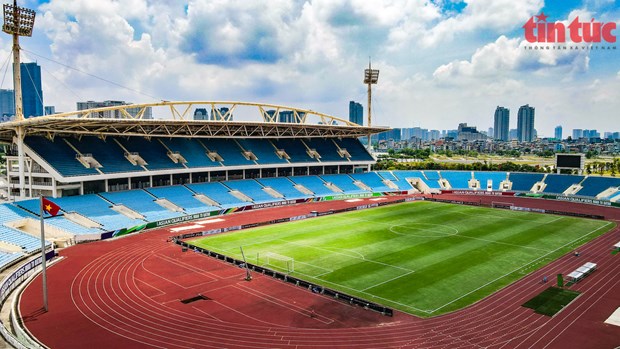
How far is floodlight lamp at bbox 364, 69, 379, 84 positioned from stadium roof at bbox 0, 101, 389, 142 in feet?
31.7

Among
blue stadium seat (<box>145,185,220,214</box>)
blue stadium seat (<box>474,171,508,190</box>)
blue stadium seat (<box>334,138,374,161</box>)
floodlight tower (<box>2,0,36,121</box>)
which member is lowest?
blue stadium seat (<box>145,185,220,214</box>)

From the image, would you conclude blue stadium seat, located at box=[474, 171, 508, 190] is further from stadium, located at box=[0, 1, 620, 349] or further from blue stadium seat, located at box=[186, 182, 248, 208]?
blue stadium seat, located at box=[186, 182, 248, 208]

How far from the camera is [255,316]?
23984mm

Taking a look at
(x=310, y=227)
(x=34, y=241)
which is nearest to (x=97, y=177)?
(x=34, y=241)

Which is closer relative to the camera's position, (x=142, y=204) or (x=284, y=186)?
(x=142, y=204)

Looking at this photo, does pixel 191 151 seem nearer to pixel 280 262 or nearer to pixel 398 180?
pixel 280 262

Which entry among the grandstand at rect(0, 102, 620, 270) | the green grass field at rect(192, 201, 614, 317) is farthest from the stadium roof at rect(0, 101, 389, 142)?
the green grass field at rect(192, 201, 614, 317)

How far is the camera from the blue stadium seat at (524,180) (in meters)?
75.3

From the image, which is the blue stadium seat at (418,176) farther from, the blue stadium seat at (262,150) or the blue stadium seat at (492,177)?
the blue stadium seat at (262,150)

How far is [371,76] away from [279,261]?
184 feet

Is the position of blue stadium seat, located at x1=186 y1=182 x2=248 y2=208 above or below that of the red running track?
above

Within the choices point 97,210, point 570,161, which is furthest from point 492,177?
point 97,210

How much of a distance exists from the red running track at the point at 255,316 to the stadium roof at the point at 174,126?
19517 millimetres

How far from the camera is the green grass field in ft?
92.1
